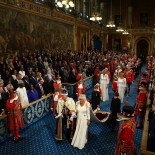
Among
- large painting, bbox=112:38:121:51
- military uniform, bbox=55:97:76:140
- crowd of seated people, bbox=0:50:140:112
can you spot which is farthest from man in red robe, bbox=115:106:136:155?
large painting, bbox=112:38:121:51

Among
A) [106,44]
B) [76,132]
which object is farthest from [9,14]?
[106,44]

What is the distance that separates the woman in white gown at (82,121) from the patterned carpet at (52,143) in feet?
0.88

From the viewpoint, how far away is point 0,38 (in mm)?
11305

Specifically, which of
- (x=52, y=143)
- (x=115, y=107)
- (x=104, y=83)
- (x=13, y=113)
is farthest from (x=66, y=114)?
(x=104, y=83)

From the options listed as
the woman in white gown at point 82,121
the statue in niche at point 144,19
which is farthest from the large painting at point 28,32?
the statue in niche at point 144,19

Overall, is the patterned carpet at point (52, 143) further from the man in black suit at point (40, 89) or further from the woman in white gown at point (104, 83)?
the woman in white gown at point (104, 83)

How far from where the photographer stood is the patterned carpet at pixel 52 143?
619 centimetres

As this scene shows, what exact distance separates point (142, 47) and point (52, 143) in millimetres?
30447

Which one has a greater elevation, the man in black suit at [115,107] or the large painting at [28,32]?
the large painting at [28,32]

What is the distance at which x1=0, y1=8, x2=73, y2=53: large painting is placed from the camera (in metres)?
11.7

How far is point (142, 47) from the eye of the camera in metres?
33.9

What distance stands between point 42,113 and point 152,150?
5409 millimetres

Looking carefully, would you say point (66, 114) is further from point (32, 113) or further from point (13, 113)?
point (32, 113)

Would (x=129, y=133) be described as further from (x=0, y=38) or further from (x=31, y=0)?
(x=31, y=0)
